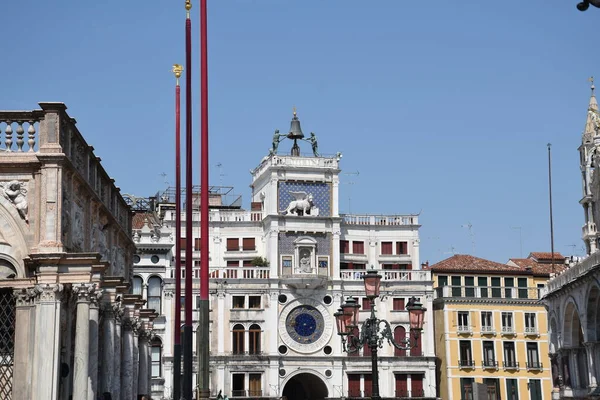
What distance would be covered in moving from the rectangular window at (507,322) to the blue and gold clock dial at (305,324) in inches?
589

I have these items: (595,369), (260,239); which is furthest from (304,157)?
(595,369)

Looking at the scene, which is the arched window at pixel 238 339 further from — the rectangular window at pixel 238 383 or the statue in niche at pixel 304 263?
the statue in niche at pixel 304 263

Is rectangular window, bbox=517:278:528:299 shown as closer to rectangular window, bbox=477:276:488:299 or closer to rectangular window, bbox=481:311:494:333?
rectangular window, bbox=477:276:488:299

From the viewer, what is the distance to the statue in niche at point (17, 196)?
2462 centimetres

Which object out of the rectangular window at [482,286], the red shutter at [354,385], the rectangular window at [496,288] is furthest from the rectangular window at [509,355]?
the red shutter at [354,385]

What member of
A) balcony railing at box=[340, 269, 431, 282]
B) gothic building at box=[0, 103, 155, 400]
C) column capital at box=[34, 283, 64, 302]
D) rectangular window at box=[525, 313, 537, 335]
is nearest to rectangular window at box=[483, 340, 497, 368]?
rectangular window at box=[525, 313, 537, 335]

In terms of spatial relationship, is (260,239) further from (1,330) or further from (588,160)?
(1,330)

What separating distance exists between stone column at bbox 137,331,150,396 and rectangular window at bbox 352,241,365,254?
4085 centimetres

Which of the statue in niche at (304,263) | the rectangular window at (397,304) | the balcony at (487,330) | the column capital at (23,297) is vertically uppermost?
the statue in niche at (304,263)

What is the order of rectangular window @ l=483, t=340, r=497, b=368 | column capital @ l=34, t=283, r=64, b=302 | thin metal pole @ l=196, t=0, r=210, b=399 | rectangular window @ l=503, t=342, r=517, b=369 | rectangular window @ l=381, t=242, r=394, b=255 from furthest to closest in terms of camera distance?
rectangular window @ l=381, t=242, r=394, b=255 → rectangular window @ l=503, t=342, r=517, b=369 → rectangular window @ l=483, t=340, r=497, b=368 → column capital @ l=34, t=283, r=64, b=302 → thin metal pole @ l=196, t=0, r=210, b=399

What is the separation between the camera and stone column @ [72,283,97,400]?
24.5 m

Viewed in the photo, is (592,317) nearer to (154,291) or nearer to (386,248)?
(386,248)

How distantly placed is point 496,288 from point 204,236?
202 ft

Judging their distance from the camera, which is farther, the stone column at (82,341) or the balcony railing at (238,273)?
the balcony railing at (238,273)
